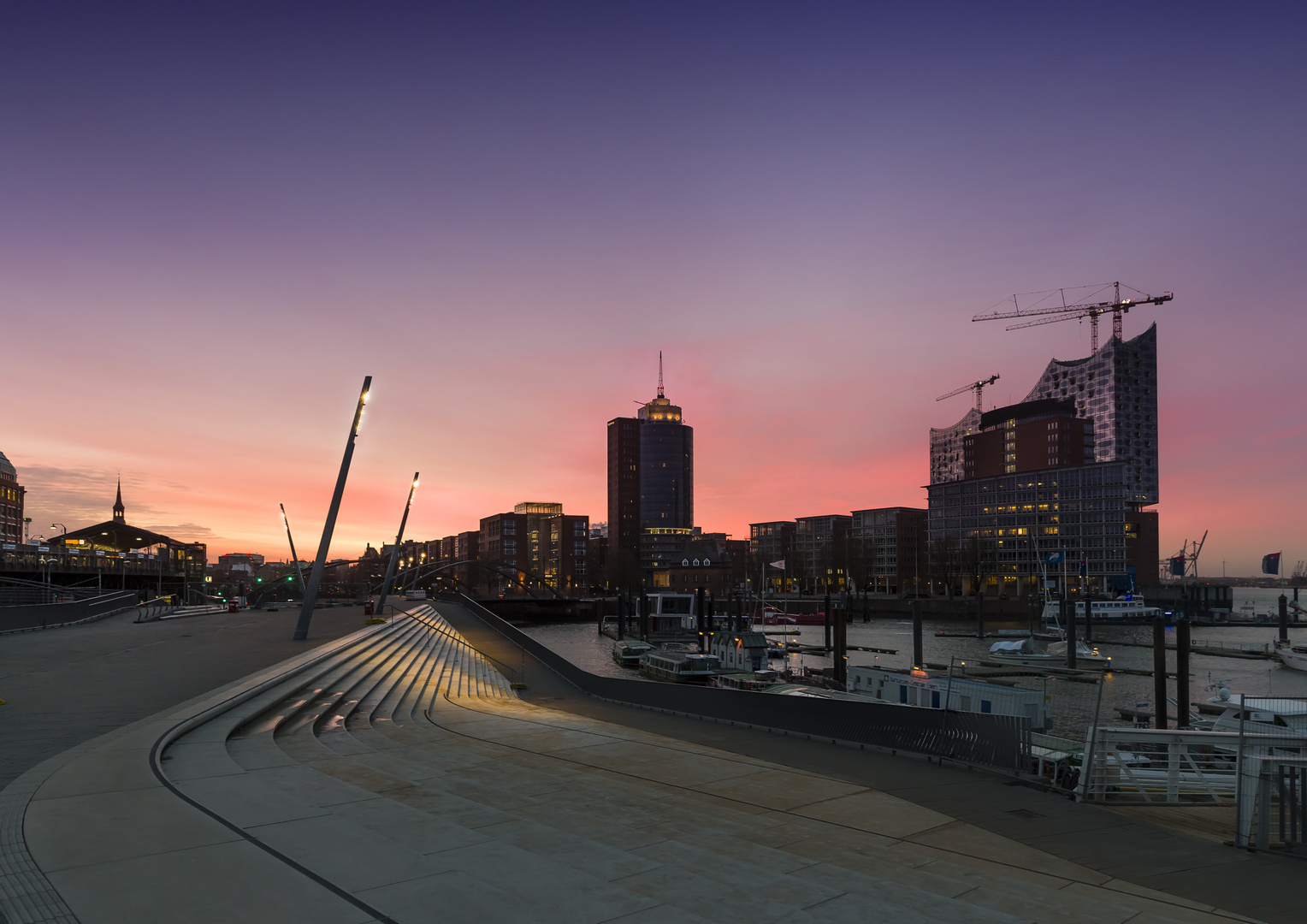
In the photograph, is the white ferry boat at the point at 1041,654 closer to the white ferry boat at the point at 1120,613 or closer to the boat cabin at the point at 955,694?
the boat cabin at the point at 955,694

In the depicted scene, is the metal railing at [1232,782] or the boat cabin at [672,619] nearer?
the metal railing at [1232,782]

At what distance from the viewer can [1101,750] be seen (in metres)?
14.7

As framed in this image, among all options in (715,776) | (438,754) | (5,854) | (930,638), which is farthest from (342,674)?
(930,638)

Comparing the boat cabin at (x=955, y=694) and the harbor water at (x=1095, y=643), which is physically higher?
the boat cabin at (x=955, y=694)

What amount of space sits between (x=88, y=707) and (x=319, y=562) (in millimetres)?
21972

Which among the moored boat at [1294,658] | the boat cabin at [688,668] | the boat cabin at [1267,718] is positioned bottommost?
the moored boat at [1294,658]

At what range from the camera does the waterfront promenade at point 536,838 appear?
682cm

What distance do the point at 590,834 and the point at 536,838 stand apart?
0.74m

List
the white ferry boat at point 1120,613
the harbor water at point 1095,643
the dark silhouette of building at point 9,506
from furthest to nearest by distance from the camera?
the dark silhouette of building at point 9,506 < the white ferry boat at point 1120,613 < the harbor water at point 1095,643

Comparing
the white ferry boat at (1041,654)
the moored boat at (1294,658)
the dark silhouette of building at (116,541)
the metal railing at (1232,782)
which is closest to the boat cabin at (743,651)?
the white ferry boat at (1041,654)

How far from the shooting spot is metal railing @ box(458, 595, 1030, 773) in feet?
53.4

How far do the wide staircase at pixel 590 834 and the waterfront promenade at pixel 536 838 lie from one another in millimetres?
42

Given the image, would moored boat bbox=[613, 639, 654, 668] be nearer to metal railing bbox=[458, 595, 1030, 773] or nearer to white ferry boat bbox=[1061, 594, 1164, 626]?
metal railing bbox=[458, 595, 1030, 773]

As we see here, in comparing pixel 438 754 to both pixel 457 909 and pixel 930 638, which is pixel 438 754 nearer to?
pixel 457 909
